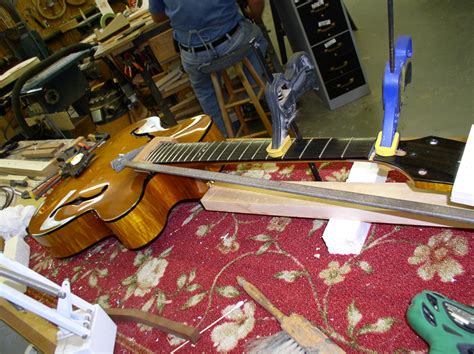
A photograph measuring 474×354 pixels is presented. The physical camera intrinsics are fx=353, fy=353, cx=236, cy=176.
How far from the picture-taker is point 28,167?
1999mm

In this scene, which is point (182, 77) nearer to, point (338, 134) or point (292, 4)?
point (292, 4)

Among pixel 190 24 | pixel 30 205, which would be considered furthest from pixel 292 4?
pixel 30 205

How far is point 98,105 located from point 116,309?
2.48 metres

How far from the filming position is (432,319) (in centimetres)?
66

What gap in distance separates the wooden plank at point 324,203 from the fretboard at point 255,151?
0.13 metres

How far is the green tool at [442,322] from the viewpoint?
0.61 meters

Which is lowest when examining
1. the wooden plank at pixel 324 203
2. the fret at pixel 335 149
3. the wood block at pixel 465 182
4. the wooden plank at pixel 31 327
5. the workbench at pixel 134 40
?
the wooden plank at pixel 324 203

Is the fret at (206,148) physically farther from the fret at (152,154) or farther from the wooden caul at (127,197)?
the fret at (152,154)

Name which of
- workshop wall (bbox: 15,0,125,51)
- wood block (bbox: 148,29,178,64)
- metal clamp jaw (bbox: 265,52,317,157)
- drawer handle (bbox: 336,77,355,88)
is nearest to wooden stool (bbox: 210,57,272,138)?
wood block (bbox: 148,29,178,64)

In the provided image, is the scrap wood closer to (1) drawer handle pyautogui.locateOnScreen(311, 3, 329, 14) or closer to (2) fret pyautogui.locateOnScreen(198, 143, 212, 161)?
(2) fret pyautogui.locateOnScreen(198, 143, 212, 161)

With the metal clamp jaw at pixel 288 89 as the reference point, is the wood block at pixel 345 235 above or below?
below

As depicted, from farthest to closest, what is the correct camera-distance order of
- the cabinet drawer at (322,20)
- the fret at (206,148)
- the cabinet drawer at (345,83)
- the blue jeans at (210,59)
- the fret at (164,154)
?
the cabinet drawer at (345,83), the cabinet drawer at (322,20), the blue jeans at (210,59), the fret at (164,154), the fret at (206,148)

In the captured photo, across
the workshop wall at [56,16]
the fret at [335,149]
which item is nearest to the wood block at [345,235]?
the fret at [335,149]

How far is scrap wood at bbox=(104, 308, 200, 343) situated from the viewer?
35.9 inches
